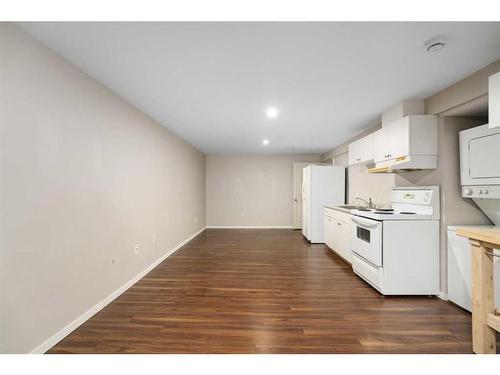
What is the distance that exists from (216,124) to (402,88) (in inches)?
106

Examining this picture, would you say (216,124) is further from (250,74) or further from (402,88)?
(402,88)

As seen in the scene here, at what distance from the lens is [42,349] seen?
1695 millimetres

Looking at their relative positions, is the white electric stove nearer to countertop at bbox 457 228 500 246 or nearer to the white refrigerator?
countertop at bbox 457 228 500 246

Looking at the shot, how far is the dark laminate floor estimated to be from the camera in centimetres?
181

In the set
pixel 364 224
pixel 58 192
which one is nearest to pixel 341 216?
pixel 364 224

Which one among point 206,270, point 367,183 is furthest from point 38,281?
point 367,183

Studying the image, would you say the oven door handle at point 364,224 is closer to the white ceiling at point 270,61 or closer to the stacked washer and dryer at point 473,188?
the stacked washer and dryer at point 473,188

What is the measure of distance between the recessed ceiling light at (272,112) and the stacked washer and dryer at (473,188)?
216cm

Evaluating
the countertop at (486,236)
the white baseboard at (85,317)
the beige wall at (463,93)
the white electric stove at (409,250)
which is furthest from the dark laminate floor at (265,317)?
the beige wall at (463,93)

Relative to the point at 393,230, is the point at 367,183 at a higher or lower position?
higher

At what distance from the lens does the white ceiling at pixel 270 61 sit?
5.21 ft

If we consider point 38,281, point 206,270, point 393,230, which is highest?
point 393,230

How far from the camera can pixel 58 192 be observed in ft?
6.14

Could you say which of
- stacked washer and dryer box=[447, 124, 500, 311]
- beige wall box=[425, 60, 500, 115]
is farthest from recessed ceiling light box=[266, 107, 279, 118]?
stacked washer and dryer box=[447, 124, 500, 311]
